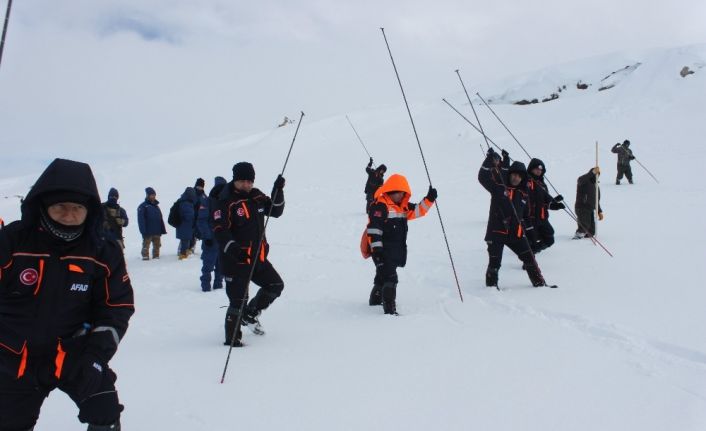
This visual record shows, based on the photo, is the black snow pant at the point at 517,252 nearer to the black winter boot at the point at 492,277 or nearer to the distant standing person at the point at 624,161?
the black winter boot at the point at 492,277

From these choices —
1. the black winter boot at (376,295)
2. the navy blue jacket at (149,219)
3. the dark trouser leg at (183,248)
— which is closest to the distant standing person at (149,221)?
the navy blue jacket at (149,219)

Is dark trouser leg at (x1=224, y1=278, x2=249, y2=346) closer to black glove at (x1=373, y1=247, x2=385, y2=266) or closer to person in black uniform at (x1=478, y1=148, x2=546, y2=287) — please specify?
black glove at (x1=373, y1=247, x2=385, y2=266)

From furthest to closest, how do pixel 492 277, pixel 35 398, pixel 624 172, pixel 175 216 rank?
pixel 624 172 < pixel 175 216 < pixel 492 277 < pixel 35 398

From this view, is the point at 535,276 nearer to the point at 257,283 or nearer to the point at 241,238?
the point at 257,283

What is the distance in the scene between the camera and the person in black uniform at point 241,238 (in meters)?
5.30

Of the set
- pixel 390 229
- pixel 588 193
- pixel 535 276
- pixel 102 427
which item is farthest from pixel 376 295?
pixel 588 193

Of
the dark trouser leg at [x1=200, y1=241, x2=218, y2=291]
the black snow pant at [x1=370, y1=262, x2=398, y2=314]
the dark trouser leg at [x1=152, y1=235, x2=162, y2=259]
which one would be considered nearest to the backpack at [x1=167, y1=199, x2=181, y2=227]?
the dark trouser leg at [x1=152, y1=235, x2=162, y2=259]

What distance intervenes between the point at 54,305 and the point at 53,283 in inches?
4.6

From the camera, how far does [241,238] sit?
5.43 meters

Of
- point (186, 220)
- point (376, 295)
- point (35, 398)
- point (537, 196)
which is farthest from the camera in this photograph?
point (186, 220)

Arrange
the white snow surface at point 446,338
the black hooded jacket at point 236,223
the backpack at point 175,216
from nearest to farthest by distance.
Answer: the white snow surface at point 446,338 → the black hooded jacket at point 236,223 → the backpack at point 175,216

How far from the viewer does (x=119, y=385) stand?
165 inches

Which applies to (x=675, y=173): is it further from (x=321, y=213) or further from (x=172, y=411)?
(x=172, y=411)

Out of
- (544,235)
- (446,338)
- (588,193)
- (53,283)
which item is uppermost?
(588,193)
